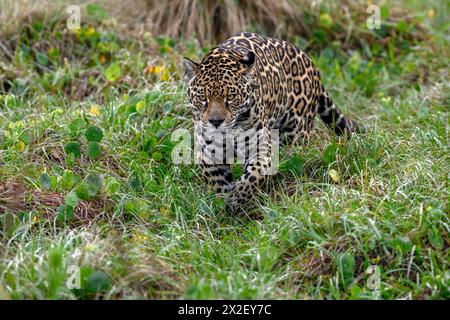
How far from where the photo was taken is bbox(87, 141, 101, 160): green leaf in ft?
26.8

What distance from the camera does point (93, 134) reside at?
8.27 m

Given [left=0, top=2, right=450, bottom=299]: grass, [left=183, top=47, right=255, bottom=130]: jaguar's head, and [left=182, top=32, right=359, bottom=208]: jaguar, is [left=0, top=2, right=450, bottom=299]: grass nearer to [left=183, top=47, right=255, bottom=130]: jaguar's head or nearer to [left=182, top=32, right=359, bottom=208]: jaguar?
[left=182, top=32, right=359, bottom=208]: jaguar

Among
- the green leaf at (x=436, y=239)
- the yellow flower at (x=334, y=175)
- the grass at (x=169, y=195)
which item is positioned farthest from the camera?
the yellow flower at (x=334, y=175)

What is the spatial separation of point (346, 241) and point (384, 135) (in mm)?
2108

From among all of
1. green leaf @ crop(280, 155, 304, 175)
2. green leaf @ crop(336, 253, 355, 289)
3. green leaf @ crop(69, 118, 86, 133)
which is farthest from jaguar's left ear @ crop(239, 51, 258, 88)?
green leaf @ crop(336, 253, 355, 289)

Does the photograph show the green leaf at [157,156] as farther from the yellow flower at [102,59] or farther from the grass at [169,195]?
the yellow flower at [102,59]

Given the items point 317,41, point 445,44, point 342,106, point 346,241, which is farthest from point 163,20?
point 346,241

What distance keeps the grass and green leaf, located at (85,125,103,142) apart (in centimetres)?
1

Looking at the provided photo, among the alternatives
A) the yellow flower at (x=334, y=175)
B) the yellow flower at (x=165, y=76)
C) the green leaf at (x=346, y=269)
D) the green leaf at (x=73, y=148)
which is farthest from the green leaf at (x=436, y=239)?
the yellow flower at (x=165, y=76)

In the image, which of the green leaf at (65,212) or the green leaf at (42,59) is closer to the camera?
the green leaf at (65,212)

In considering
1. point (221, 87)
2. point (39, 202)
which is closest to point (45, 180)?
point (39, 202)

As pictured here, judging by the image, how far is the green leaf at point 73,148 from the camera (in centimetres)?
823

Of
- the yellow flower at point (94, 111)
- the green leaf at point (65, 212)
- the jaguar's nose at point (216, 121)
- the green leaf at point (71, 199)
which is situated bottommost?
the green leaf at point (65, 212)
